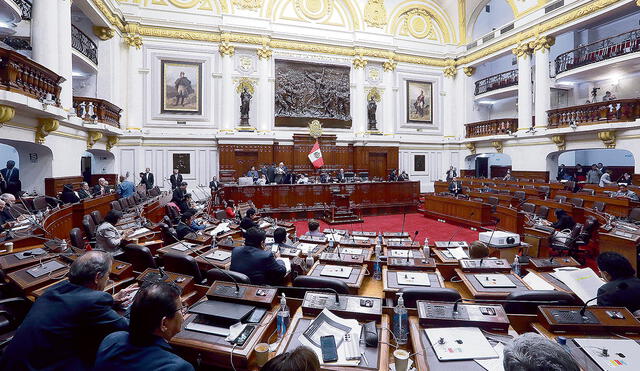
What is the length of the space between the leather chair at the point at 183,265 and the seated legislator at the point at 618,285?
3.33 meters

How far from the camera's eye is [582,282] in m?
2.77

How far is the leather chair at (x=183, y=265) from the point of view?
3.13m

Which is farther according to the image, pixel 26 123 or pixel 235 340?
pixel 26 123

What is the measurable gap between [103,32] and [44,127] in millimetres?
6066

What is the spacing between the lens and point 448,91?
1673cm

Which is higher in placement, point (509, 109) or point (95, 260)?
point (509, 109)

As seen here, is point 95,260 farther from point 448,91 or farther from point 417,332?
point 448,91

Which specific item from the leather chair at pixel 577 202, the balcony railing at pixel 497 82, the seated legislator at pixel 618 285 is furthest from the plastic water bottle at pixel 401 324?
the balcony railing at pixel 497 82

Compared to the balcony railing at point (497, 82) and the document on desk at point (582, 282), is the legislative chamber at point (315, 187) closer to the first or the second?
the document on desk at point (582, 282)

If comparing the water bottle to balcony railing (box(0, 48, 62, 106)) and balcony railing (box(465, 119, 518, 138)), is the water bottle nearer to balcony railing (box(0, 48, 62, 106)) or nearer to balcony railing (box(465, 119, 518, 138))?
balcony railing (box(0, 48, 62, 106))

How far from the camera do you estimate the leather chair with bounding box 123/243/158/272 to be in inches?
133

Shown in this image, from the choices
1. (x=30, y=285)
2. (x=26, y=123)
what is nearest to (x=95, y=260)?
(x=30, y=285)

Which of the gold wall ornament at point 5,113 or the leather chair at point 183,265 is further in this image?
the gold wall ornament at point 5,113

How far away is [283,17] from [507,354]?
15.4 meters
